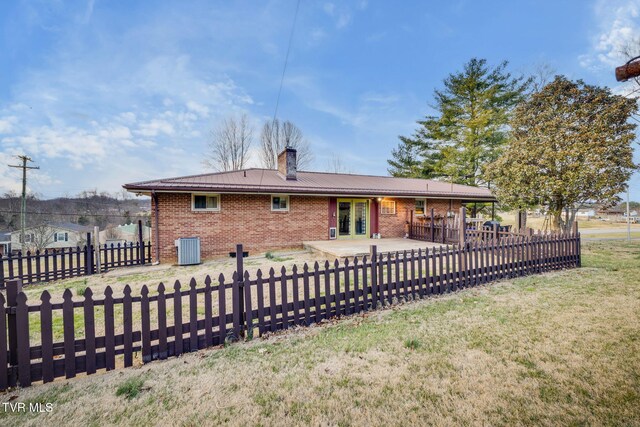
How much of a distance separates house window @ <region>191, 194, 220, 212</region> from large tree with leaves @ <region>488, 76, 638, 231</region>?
14264 millimetres

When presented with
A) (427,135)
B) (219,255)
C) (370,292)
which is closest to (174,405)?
(370,292)

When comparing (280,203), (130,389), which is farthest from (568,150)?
(130,389)

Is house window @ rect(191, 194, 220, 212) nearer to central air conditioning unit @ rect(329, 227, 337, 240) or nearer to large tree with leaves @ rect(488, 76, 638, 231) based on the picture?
central air conditioning unit @ rect(329, 227, 337, 240)

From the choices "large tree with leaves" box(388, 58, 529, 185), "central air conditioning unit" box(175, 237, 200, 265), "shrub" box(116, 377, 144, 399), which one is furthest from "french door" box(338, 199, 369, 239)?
"large tree with leaves" box(388, 58, 529, 185)

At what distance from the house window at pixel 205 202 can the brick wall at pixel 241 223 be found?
15 cm

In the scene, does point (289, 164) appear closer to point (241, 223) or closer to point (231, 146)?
point (241, 223)

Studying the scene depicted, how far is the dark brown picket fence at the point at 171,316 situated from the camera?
284cm

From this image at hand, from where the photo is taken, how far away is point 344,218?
14227mm

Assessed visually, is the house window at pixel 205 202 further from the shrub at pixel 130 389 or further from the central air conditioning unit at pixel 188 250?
the shrub at pixel 130 389

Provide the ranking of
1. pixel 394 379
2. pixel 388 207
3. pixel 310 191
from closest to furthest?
pixel 394 379
pixel 310 191
pixel 388 207

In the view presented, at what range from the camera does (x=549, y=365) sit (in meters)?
3.03

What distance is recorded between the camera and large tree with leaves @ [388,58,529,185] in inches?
888

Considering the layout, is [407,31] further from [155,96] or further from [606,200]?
[155,96]

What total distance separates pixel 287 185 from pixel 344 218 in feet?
12.1
